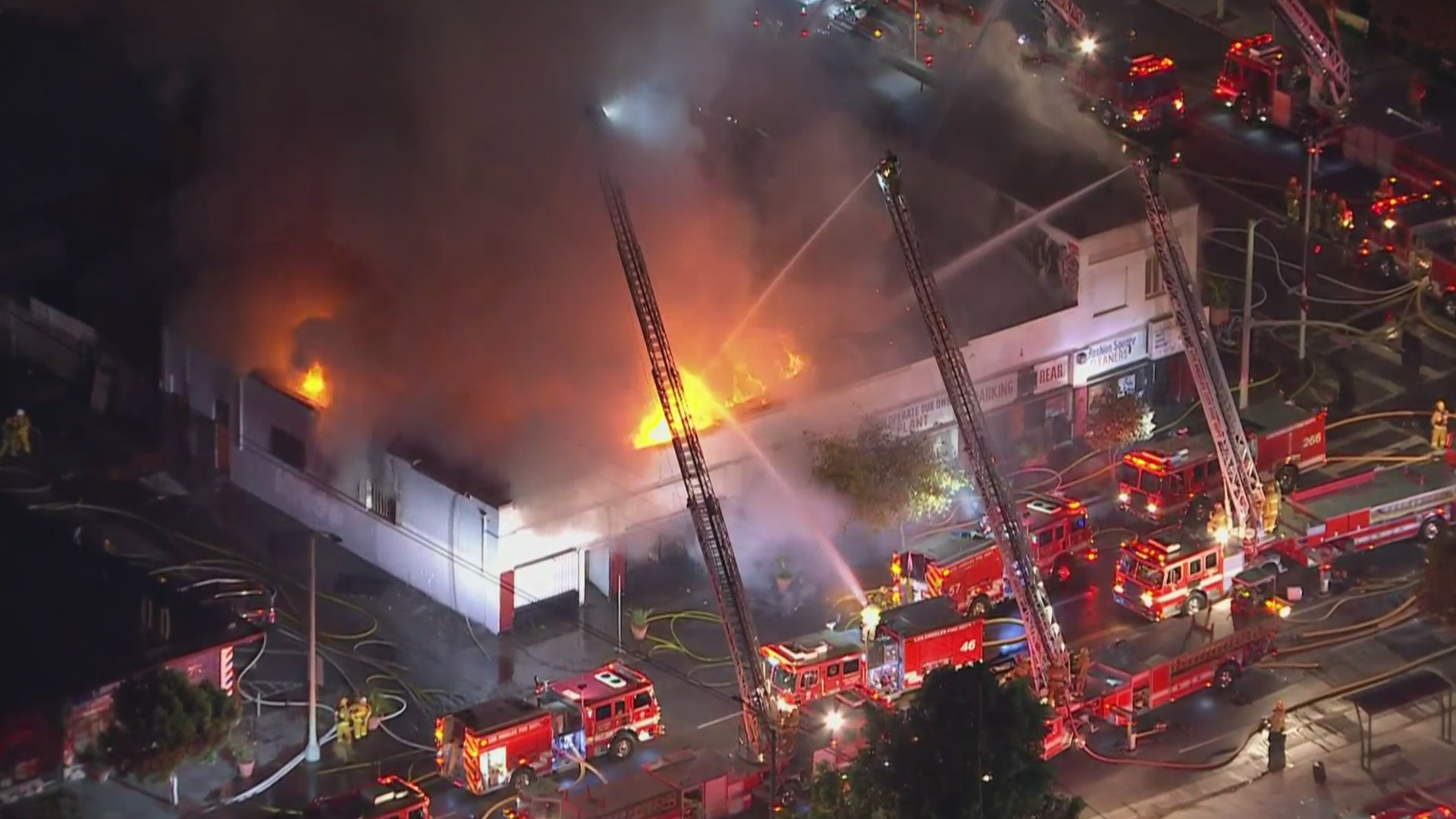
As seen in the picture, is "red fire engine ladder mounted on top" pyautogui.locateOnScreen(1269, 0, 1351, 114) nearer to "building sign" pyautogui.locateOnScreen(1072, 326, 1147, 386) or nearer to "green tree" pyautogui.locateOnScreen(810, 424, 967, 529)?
"building sign" pyautogui.locateOnScreen(1072, 326, 1147, 386)

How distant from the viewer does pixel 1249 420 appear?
3875 centimetres

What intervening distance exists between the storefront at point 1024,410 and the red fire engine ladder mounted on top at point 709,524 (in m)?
6.56

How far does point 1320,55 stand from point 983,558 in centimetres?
1937

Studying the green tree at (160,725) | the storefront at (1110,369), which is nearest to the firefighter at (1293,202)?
the storefront at (1110,369)

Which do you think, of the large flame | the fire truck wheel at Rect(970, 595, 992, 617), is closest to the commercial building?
the large flame

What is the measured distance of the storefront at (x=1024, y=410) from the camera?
3906cm

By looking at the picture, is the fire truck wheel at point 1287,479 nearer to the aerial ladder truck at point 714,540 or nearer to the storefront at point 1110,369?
the storefront at point 1110,369

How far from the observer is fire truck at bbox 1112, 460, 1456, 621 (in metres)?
34.9

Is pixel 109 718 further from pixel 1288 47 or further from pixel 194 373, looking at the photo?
pixel 1288 47

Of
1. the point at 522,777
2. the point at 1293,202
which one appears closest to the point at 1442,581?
the point at 522,777

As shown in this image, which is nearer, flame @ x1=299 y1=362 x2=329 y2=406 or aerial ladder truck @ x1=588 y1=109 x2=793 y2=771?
aerial ladder truck @ x1=588 y1=109 x2=793 y2=771

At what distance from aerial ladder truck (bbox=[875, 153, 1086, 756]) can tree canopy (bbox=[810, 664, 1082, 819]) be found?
12.2 feet

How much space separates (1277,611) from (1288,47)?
22.9 m

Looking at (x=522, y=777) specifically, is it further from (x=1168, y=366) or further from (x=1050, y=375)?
(x=1168, y=366)
